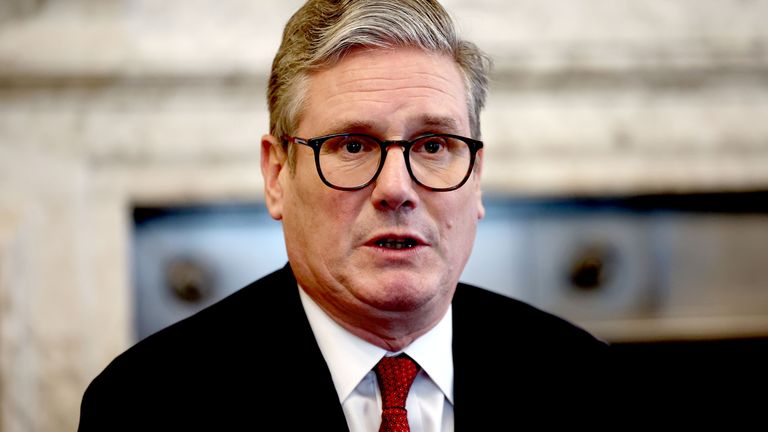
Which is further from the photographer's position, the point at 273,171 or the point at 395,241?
the point at 273,171

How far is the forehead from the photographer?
133 cm

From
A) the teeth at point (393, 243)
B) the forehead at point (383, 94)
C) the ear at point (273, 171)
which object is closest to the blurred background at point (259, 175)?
the ear at point (273, 171)

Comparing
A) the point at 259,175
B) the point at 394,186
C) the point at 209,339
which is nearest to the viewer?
the point at 394,186

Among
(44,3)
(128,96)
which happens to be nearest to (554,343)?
(128,96)

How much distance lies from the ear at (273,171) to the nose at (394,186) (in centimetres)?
22

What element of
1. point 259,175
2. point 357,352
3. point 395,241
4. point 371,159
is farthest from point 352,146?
point 259,175

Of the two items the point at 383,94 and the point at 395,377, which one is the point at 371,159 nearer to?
the point at 383,94

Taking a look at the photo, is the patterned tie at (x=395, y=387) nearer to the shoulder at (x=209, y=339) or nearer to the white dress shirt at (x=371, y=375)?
the white dress shirt at (x=371, y=375)

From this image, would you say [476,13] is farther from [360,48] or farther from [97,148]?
[360,48]

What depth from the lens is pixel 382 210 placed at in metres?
1.32

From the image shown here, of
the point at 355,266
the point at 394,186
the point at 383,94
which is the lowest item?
the point at 355,266

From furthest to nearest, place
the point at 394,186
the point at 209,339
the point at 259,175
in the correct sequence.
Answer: the point at 259,175, the point at 209,339, the point at 394,186

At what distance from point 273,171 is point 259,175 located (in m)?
0.97

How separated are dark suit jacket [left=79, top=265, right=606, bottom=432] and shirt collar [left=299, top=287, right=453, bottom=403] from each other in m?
0.02
